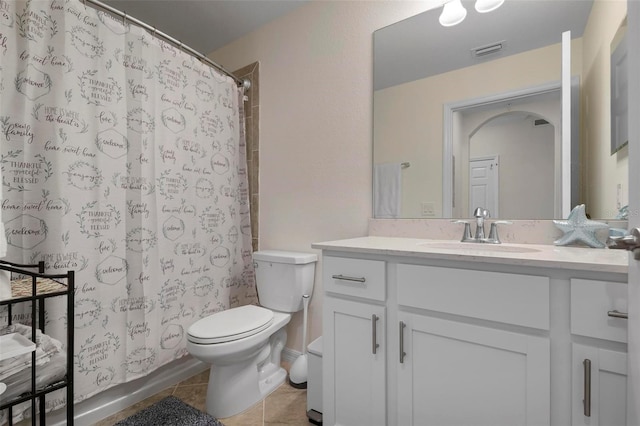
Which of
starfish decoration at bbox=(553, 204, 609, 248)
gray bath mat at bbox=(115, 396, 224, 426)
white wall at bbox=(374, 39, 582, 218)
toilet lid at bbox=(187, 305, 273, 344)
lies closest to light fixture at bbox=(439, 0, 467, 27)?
white wall at bbox=(374, 39, 582, 218)

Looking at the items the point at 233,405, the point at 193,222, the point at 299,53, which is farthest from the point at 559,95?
the point at 233,405

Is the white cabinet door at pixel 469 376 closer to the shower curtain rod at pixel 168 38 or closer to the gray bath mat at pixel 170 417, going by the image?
the gray bath mat at pixel 170 417

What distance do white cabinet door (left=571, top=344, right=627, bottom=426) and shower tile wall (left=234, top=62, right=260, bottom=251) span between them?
1802 mm

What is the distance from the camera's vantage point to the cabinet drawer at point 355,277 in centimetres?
113

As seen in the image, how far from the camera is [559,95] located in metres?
1.26

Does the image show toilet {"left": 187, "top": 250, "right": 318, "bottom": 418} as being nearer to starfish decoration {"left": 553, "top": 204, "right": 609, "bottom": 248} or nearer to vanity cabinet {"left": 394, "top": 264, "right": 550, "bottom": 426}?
vanity cabinet {"left": 394, "top": 264, "right": 550, "bottom": 426}

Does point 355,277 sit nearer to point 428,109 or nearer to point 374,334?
point 374,334


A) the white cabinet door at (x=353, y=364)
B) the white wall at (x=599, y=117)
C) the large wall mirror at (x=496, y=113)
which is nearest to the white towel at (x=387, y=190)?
the large wall mirror at (x=496, y=113)

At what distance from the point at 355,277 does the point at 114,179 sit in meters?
1.19

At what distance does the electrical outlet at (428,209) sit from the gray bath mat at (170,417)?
1.40m

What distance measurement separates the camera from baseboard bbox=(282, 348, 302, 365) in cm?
200

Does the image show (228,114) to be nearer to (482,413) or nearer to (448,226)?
(448,226)

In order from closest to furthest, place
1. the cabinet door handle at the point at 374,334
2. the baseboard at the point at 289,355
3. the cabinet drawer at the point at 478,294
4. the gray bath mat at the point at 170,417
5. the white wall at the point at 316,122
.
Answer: the cabinet drawer at the point at 478,294
the cabinet door handle at the point at 374,334
the gray bath mat at the point at 170,417
the white wall at the point at 316,122
the baseboard at the point at 289,355

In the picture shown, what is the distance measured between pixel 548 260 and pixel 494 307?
0.65ft
